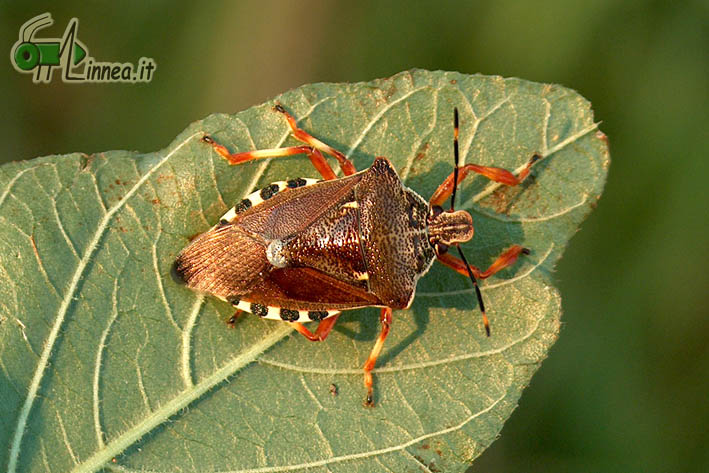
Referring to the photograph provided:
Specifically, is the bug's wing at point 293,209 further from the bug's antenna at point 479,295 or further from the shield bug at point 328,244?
the bug's antenna at point 479,295

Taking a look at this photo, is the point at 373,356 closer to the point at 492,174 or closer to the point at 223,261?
the point at 223,261

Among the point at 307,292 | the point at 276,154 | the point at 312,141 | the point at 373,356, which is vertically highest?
the point at 312,141

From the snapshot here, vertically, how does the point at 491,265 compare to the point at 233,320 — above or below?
above

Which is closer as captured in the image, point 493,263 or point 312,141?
point 312,141

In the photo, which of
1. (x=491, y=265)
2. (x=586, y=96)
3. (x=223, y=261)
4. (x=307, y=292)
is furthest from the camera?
(x=586, y=96)

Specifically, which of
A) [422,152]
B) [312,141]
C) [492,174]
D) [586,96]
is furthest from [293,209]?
[586,96]

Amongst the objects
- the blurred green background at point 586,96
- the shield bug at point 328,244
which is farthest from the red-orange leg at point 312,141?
the blurred green background at point 586,96

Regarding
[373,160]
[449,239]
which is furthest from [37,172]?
[449,239]

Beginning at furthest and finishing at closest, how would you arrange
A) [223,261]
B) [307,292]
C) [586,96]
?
[586,96] < [307,292] < [223,261]

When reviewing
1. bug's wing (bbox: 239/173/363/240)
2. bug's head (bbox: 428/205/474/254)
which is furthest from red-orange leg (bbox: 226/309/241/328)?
bug's head (bbox: 428/205/474/254)
